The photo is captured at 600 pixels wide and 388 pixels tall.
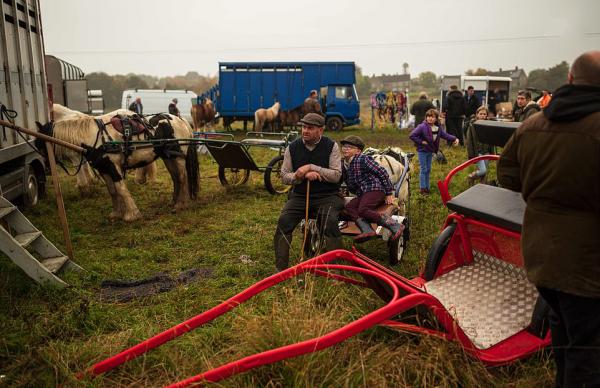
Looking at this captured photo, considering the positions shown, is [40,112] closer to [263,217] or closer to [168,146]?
[168,146]

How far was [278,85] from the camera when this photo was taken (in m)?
23.2

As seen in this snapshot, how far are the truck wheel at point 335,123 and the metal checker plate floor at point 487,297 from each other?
1856cm

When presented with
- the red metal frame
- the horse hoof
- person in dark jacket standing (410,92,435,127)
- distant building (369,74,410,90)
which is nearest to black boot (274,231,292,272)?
the red metal frame

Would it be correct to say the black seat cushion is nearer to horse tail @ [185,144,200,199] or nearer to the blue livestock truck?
horse tail @ [185,144,200,199]

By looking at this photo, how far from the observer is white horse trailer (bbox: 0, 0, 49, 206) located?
21.9 feet

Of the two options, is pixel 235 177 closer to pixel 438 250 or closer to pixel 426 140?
pixel 426 140

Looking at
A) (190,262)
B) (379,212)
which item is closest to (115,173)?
(190,262)

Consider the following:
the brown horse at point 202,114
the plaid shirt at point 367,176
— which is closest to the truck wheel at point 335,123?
the brown horse at point 202,114

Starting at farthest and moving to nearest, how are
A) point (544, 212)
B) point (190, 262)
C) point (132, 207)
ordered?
point (132, 207) → point (190, 262) → point (544, 212)

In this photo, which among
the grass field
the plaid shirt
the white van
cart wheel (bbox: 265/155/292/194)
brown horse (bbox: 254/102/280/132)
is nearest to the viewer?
the grass field

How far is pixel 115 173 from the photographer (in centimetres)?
742

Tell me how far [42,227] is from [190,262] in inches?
108

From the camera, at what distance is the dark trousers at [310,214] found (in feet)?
15.9

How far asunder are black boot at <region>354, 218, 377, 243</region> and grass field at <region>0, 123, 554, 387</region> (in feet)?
1.62
